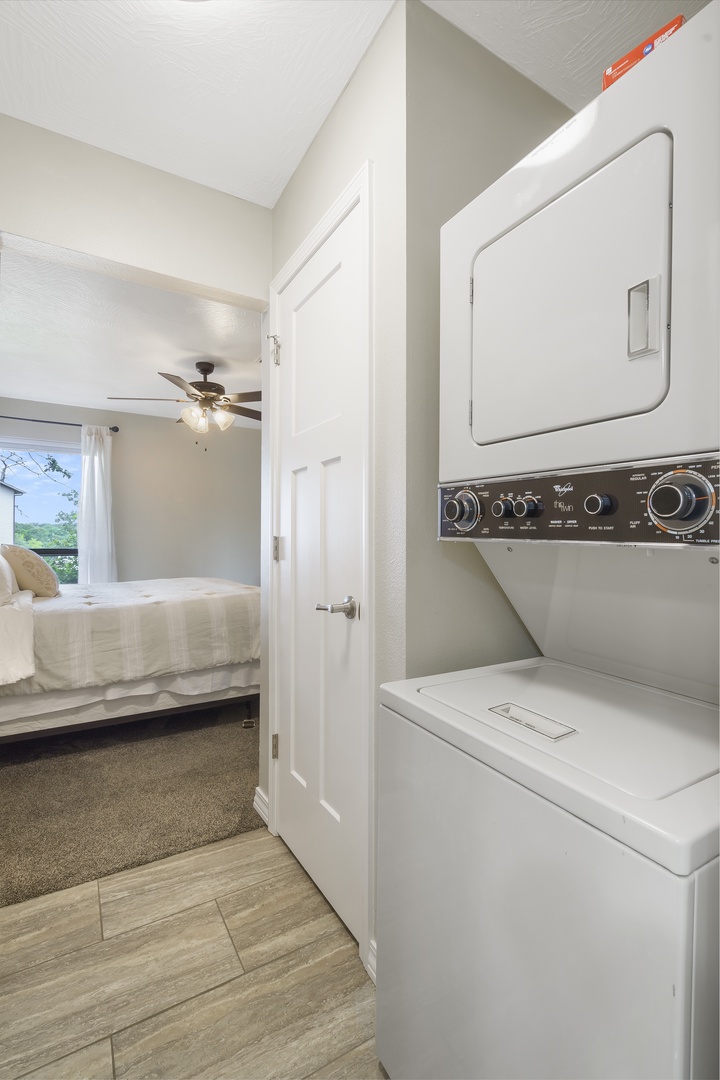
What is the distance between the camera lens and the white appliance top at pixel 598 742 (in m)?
0.59

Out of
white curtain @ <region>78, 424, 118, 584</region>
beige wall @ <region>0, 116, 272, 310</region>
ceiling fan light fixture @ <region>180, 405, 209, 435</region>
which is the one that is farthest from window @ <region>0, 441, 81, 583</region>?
beige wall @ <region>0, 116, 272, 310</region>

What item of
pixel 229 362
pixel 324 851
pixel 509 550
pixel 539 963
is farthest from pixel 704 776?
pixel 229 362

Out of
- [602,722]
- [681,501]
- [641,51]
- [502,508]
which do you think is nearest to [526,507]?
[502,508]

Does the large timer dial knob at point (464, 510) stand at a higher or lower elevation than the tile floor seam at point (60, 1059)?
higher

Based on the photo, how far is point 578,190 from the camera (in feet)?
2.77

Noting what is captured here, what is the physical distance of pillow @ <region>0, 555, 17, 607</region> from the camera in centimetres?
281

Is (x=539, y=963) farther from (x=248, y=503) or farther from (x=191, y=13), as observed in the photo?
(x=248, y=503)

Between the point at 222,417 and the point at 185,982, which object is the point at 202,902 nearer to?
the point at 185,982

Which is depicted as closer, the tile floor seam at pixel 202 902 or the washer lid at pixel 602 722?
the washer lid at pixel 602 722

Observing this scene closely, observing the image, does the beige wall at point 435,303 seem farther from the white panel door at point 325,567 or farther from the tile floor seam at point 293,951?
the tile floor seam at point 293,951

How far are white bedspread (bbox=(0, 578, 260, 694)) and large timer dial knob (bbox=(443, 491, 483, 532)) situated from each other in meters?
2.45

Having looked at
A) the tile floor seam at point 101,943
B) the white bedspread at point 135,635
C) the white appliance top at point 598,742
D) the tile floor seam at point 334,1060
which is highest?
the white appliance top at point 598,742

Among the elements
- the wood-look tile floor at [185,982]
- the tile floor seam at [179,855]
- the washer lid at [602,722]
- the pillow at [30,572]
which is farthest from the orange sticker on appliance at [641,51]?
the pillow at [30,572]

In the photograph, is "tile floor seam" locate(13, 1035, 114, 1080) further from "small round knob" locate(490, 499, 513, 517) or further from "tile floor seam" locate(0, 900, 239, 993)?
"small round knob" locate(490, 499, 513, 517)
